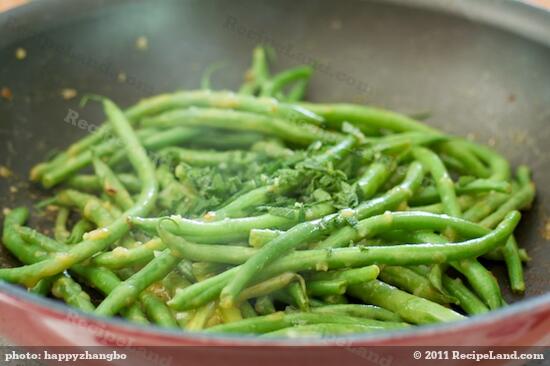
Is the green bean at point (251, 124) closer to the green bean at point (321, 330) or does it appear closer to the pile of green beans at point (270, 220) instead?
the pile of green beans at point (270, 220)

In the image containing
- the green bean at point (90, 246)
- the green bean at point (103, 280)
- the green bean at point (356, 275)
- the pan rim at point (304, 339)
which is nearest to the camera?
the pan rim at point (304, 339)

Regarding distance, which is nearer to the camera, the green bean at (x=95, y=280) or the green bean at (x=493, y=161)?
the green bean at (x=95, y=280)

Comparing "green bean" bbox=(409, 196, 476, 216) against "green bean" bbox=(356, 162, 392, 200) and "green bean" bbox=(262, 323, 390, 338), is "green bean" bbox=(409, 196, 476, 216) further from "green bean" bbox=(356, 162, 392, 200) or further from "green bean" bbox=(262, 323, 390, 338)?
"green bean" bbox=(262, 323, 390, 338)

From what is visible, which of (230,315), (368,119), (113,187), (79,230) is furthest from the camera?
(368,119)

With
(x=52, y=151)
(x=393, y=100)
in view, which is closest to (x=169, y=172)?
(x=52, y=151)

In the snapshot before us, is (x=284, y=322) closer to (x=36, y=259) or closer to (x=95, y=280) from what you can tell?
(x=95, y=280)

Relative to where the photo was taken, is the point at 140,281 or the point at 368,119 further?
the point at 368,119

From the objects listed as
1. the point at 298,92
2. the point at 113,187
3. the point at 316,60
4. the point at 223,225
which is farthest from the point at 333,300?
the point at 316,60

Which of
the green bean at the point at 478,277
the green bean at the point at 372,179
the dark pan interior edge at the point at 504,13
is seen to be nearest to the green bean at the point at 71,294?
the green bean at the point at 372,179
